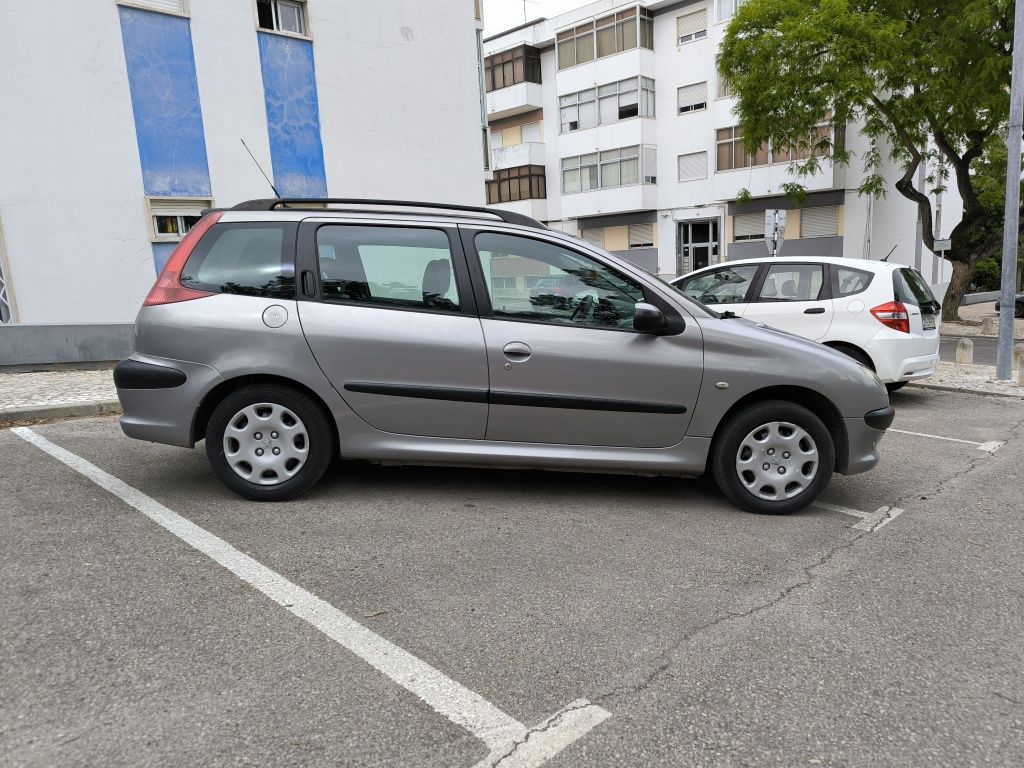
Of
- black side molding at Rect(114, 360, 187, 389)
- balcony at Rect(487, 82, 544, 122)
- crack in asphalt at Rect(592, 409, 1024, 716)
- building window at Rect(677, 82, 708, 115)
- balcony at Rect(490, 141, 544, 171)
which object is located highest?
balcony at Rect(487, 82, 544, 122)

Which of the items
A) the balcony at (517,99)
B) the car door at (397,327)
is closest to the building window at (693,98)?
the balcony at (517,99)

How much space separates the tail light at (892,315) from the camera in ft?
24.1

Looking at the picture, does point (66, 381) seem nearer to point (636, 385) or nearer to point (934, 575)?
point (636, 385)

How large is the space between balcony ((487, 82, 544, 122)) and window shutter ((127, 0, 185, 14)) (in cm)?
2669

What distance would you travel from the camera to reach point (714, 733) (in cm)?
228

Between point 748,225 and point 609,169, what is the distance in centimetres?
737

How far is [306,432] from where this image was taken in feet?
13.9

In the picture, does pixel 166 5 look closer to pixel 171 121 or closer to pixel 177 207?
pixel 171 121

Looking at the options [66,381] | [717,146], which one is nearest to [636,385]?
[66,381]

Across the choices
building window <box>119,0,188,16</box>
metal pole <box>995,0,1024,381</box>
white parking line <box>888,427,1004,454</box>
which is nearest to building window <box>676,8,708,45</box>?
metal pole <box>995,0,1024,381</box>

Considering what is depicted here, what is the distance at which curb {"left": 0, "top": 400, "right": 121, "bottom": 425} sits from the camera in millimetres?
6728

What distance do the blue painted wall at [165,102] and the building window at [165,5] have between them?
0.26 feet

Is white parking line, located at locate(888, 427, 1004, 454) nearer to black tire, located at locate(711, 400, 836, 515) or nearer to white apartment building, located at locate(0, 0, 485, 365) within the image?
black tire, located at locate(711, 400, 836, 515)

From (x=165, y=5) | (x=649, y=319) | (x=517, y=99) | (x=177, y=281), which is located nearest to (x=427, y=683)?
(x=649, y=319)
